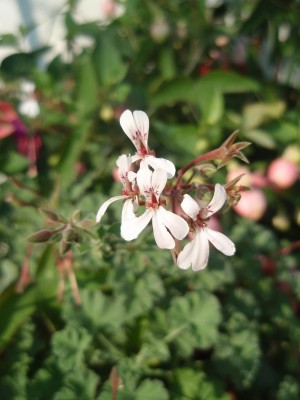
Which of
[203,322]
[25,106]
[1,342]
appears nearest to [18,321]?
[1,342]

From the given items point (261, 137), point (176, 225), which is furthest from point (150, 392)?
point (261, 137)

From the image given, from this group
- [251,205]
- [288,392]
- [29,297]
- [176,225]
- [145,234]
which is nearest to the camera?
[176,225]

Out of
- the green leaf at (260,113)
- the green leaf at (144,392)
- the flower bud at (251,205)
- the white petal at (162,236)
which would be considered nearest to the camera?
the white petal at (162,236)

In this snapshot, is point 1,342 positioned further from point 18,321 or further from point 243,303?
point 243,303

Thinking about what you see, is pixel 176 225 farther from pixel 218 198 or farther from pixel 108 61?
pixel 108 61

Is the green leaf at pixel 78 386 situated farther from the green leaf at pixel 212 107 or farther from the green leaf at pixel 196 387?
the green leaf at pixel 212 107

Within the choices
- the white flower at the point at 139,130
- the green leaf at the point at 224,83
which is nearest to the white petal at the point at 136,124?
the white flower at the point at 139,130
